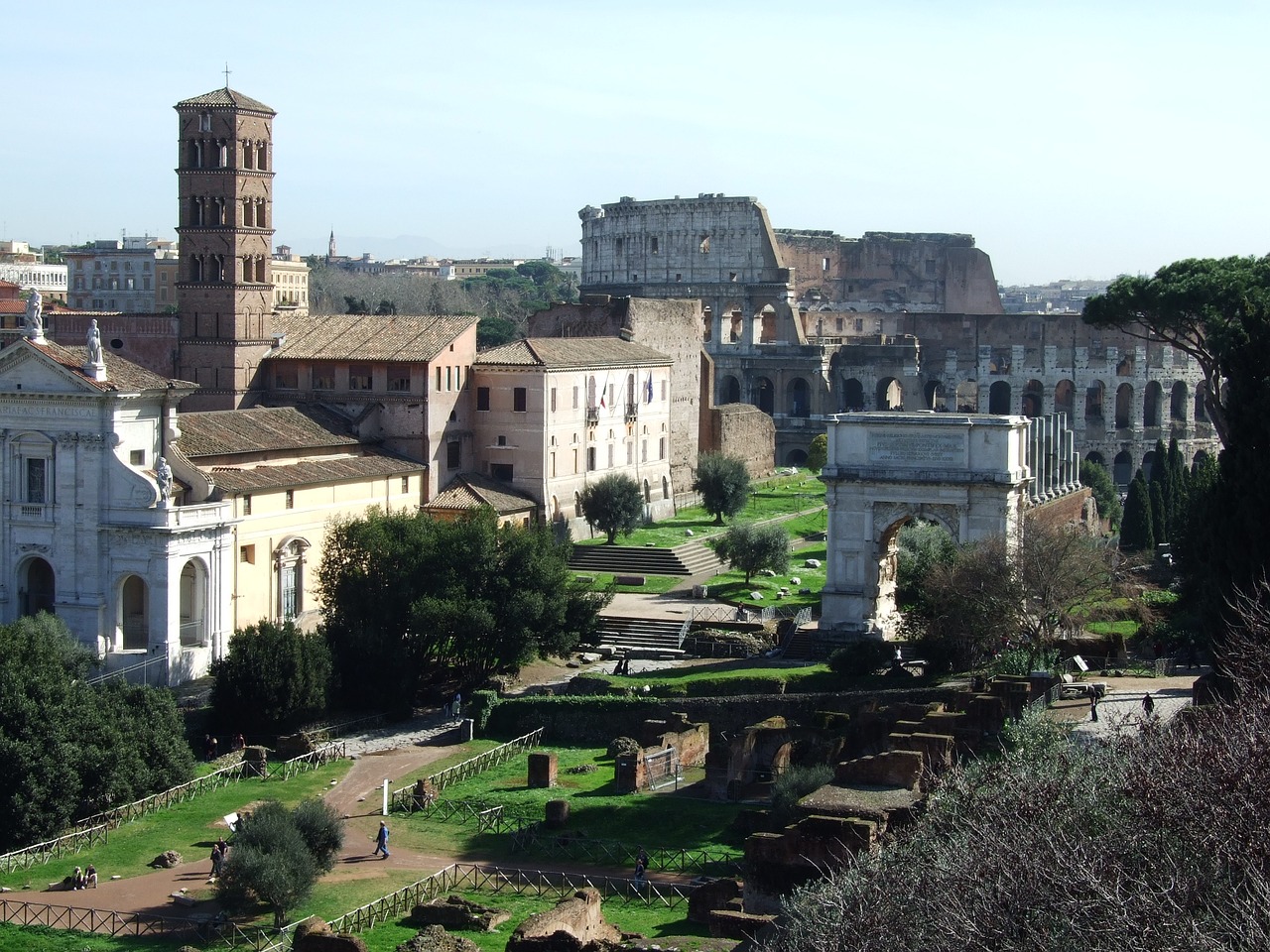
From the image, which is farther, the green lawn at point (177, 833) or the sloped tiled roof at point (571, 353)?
the sloped tiled roof at point (571, 353)

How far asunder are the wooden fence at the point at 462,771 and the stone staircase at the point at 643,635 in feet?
22.7

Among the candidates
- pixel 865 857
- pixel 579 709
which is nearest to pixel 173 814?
pixel 579 709

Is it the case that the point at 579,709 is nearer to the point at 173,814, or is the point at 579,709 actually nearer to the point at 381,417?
the point at 173,814

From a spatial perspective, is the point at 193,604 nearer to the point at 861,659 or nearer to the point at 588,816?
the point at 588,816

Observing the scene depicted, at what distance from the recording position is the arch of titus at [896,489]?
145ft

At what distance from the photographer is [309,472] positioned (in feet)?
158

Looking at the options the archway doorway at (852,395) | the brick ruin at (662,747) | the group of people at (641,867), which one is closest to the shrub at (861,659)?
the brick ruin at (662,747)

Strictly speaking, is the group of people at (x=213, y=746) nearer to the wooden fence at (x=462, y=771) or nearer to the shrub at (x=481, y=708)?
the wooden fence at (x=462, y=771)

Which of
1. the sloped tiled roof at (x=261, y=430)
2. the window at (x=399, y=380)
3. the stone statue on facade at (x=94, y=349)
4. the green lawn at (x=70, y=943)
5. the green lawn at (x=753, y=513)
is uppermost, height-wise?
the stone statue on facade at (x=94, y=349)

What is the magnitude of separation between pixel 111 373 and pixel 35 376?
1716 mm

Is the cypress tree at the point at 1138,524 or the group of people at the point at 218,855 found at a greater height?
the cypress tree at the point at 1138,524

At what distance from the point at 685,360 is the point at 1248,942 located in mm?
57231

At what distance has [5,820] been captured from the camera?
32562 mm

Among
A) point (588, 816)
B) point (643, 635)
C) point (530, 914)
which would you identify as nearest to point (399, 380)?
point (643, 635)
